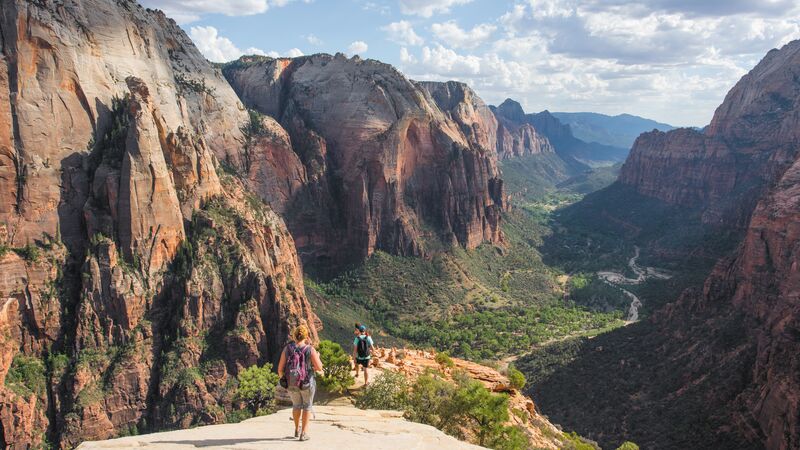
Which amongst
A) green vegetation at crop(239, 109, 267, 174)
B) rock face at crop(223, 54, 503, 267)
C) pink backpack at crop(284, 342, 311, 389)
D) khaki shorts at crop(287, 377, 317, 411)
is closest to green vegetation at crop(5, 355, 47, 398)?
khaki shorts at crop(287, 377, 317, 411)

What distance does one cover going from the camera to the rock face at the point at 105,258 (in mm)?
62125

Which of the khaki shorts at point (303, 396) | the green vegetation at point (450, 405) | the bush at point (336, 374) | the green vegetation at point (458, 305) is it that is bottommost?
the green vegetation at point (458, 305)

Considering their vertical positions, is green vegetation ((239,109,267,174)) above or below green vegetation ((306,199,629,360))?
above

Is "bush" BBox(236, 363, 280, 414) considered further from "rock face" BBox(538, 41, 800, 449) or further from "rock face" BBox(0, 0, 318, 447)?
"rock face" BBox(538, 41, 800, 449)

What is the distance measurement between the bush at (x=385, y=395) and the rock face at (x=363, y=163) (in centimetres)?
9004

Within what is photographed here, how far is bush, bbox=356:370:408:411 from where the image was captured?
3197 centimetres

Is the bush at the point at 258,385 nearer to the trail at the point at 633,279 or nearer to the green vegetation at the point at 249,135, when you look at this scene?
the green vegetation at the point at 249,135

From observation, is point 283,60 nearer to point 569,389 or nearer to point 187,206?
point 187,206

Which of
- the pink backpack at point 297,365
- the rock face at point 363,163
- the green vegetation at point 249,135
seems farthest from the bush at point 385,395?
the rock face at point 363,163

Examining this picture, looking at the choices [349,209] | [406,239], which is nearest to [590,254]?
[406,239]

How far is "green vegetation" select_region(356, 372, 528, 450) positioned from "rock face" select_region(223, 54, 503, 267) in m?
89.7

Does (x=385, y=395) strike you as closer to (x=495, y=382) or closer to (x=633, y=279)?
(x=495, y=382)

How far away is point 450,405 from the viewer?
111ft

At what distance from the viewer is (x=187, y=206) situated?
78.6 meters
